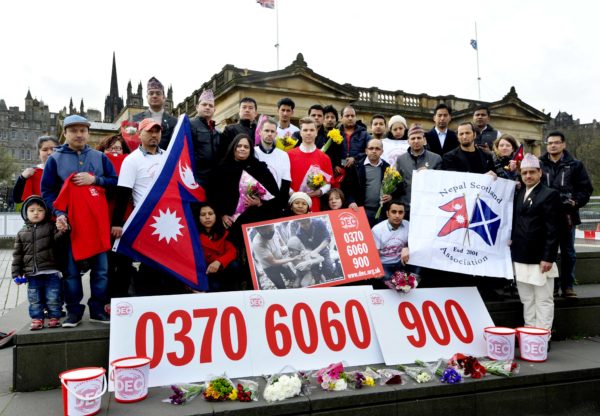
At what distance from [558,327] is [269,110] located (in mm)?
24781

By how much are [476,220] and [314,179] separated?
2.13 meters

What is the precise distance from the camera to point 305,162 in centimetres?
621

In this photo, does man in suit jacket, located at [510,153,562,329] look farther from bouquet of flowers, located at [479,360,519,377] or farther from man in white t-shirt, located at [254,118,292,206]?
man in white t-shirt, located at [254,118,292,206]

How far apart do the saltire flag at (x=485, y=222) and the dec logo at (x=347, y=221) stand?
1.46 metres

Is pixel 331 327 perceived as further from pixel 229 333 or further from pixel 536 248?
pixel 536 248

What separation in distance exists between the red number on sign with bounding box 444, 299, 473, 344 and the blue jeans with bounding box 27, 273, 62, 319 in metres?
4.25

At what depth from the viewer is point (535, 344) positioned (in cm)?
494

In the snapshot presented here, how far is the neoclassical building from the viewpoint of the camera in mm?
28000

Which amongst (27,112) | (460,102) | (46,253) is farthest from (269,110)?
(27,112)

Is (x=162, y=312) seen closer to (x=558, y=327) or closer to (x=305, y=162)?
(x=305, y=162)

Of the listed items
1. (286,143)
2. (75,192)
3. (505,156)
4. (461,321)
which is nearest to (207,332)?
(75,192)

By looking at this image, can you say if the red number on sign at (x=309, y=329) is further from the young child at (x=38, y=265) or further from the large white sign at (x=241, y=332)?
the young child at (x=38, y=265)

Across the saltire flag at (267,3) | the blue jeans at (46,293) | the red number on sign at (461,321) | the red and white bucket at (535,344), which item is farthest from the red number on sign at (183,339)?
the saltire flag at (267,3)

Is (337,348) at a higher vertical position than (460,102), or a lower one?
lower
